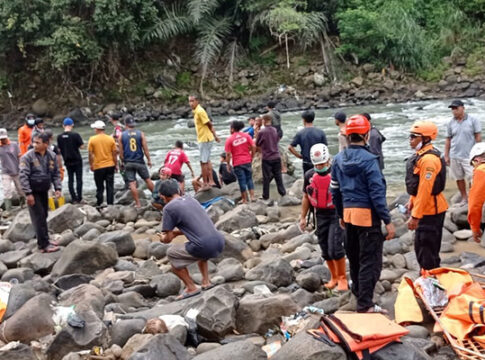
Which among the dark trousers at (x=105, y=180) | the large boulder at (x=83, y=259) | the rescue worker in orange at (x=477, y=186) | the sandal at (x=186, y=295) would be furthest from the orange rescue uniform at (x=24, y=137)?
the rescue worker in orange at (x=477, y=186)

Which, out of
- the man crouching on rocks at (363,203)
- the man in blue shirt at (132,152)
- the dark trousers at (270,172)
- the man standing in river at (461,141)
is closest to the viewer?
the man crouching on rocks at (363,203)

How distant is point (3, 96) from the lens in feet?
90.5

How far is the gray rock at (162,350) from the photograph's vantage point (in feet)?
13.4

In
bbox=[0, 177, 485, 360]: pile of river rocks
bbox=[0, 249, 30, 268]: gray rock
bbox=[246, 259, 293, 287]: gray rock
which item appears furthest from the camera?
bbox=[0, 249, 30, 268]: gray rock

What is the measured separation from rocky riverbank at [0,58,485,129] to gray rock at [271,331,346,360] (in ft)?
65.2

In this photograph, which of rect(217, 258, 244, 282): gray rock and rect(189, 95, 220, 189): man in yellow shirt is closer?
rect(217, 258, 244, 282): gray rock

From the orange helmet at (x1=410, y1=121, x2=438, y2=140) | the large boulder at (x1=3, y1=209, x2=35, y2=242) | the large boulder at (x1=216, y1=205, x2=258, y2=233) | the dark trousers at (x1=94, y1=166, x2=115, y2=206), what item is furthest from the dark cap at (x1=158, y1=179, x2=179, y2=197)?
the dark trousers at (x1=94, y1=166, x2=115, y2=206)

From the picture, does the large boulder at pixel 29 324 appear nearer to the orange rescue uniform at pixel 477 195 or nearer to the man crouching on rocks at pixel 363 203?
the man crouching on rocks at pixel 363 203

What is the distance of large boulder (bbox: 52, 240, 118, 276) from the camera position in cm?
679

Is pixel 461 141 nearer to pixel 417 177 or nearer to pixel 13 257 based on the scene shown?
pixel 417 177

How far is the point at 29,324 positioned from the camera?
4871 millimetres

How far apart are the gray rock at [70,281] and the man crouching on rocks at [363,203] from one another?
309cm

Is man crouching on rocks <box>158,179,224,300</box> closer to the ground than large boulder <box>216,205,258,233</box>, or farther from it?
farther from it

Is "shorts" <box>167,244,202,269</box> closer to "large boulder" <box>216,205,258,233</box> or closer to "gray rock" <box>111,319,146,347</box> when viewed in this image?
"gray rock" <box>111,319,146,347</box>
